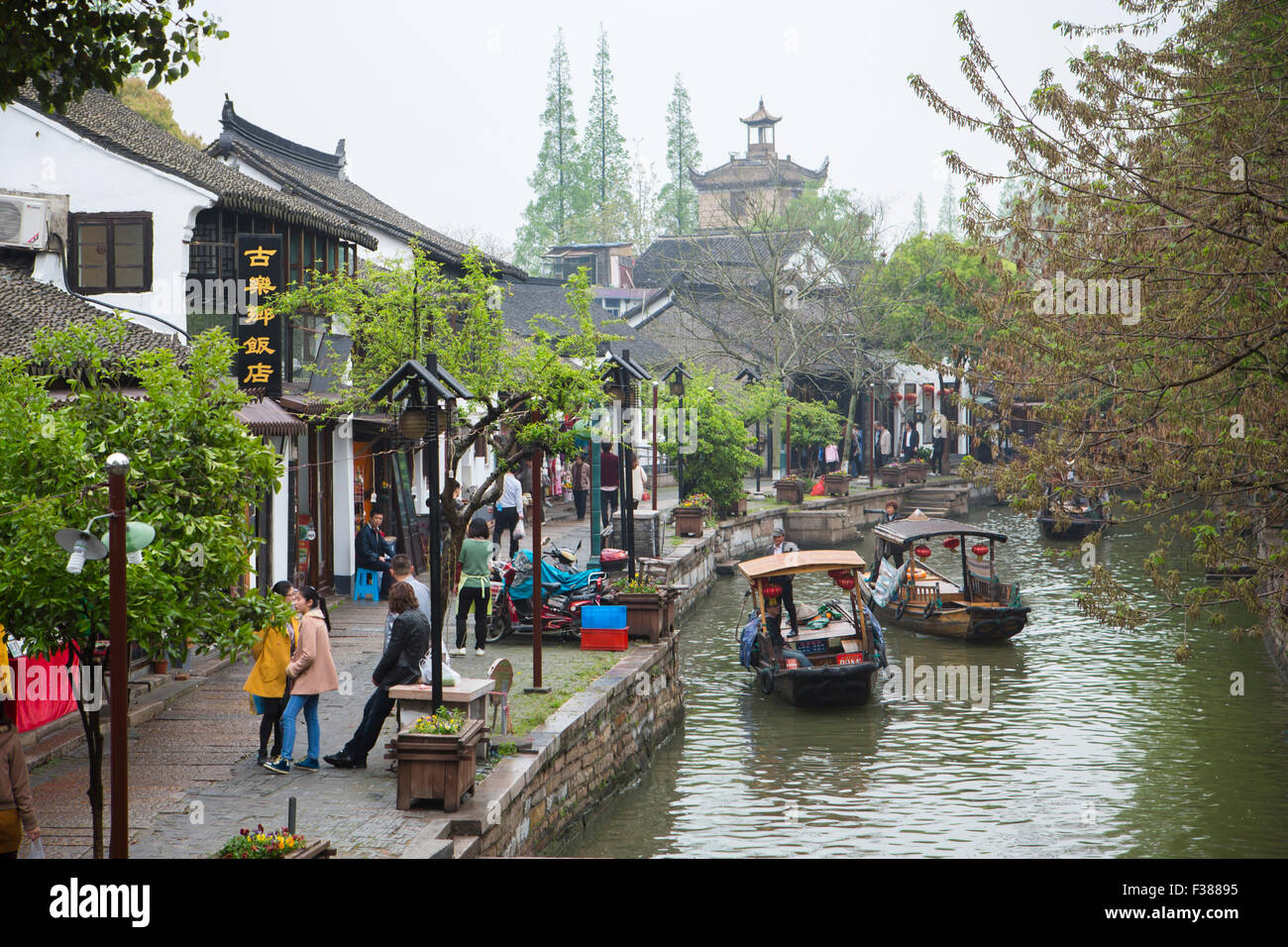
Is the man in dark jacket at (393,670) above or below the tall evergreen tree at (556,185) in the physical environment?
below

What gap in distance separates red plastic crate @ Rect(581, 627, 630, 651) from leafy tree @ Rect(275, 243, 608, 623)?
2094mm

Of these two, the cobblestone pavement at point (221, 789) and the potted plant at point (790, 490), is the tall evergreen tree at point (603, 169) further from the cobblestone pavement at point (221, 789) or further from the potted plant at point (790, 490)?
the cobblestone pavement at point (221, 789)

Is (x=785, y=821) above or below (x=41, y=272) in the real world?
below

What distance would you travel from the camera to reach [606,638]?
17312mm

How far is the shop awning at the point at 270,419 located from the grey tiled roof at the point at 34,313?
3.64 ft

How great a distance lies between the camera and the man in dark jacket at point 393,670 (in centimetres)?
1149

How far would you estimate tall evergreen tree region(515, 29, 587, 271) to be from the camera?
74.4m

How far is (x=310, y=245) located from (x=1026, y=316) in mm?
11450

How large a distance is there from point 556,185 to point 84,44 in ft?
221

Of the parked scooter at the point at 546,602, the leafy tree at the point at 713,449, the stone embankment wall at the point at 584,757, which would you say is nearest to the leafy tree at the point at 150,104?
the leafy tree at the point at 713,449

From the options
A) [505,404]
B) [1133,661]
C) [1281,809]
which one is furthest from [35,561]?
[1133,661]

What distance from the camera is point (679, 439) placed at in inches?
1254

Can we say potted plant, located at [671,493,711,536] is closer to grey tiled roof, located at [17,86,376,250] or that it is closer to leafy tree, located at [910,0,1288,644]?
grey tiled roof, located at [17,86,376,250]
